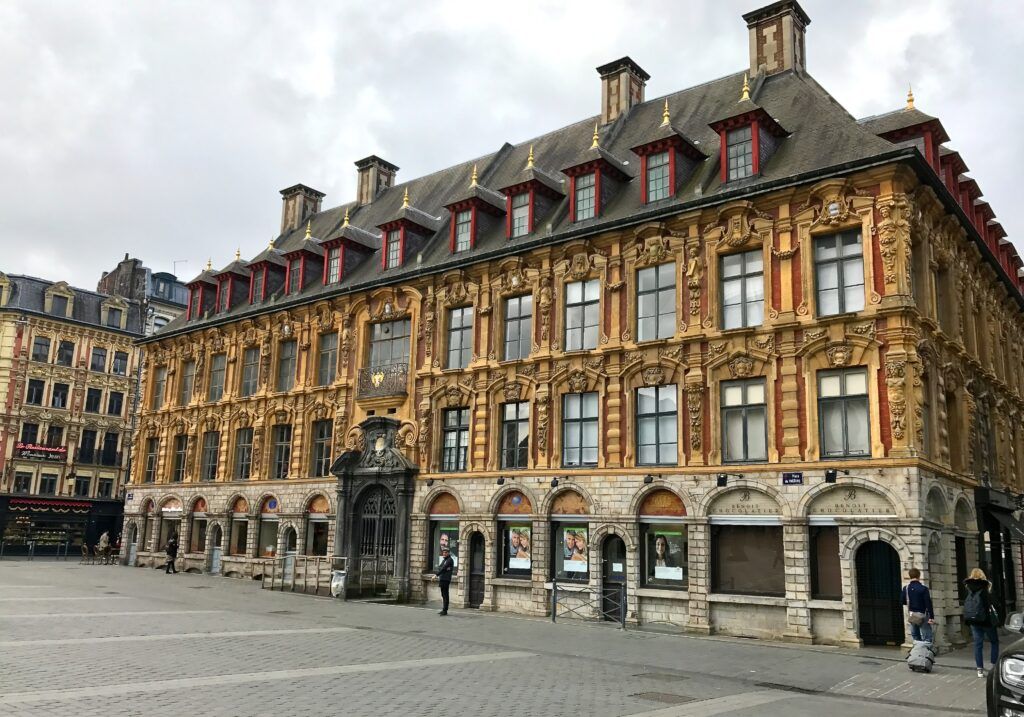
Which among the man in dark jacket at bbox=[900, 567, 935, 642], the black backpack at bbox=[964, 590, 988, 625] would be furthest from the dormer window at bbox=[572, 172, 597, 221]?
the black backpack at bbox=[964, 590, 988, 625]

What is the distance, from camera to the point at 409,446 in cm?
2897

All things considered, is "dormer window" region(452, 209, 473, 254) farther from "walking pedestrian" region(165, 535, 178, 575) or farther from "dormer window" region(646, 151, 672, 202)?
"walking pedestrian" region(165, 535, 178, 575)

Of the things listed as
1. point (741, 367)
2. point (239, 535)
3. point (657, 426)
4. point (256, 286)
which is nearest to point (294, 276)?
point (256, 286)

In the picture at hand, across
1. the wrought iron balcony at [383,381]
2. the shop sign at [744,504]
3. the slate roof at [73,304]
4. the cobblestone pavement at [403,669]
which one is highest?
the slate roof at [73,304]

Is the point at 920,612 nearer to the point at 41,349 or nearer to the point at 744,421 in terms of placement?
the point at 744,421

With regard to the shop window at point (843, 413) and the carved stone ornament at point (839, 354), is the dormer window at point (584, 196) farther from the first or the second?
the shop window at point (843, 413)

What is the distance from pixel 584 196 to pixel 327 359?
40.6 ft

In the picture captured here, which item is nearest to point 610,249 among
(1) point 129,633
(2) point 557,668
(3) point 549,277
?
(3) point 549,277

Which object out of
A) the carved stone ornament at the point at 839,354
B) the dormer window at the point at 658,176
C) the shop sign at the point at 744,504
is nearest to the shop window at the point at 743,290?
the carved stone ornament at the point at 839,354

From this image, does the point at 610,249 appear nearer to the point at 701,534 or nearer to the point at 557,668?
the point at 701,534

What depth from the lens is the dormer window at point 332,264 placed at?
34312 millimetres

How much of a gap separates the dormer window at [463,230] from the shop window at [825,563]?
15.0m

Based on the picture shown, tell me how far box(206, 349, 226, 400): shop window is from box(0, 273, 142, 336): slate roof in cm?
1935

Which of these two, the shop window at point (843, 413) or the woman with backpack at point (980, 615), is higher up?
the shop window at point (843, 413)
